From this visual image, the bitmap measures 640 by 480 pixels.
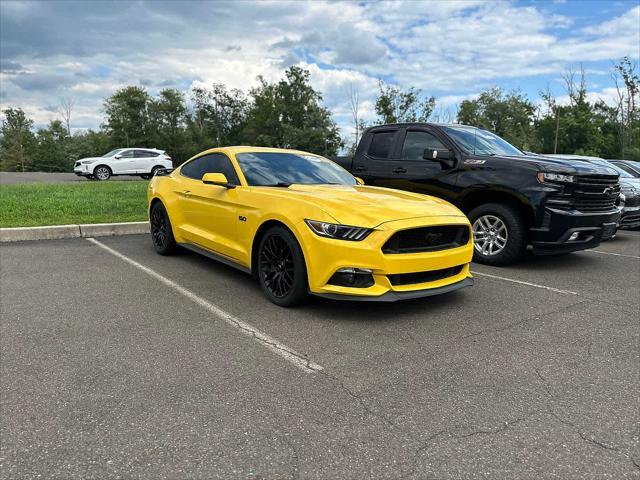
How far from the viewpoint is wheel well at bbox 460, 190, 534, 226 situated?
241 inches

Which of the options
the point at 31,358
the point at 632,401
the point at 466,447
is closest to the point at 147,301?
the point at 31,358

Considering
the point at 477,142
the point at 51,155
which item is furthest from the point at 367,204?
the point at 51,155

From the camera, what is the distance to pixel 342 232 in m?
4.00

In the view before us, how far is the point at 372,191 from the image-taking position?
5043 mm

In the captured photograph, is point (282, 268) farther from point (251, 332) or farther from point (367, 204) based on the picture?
point (367, 204)

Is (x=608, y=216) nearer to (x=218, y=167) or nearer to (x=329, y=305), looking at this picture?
(x=329, y=305)

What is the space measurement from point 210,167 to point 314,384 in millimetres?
3676

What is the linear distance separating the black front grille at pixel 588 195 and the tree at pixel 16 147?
67392mm

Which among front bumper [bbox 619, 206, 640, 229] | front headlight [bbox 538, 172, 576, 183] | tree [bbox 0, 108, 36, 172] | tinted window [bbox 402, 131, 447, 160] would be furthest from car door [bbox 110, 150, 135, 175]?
tree [bbox 0, 108, 36, 172]

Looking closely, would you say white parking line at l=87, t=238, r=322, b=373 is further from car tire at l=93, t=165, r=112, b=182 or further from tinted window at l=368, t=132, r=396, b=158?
car tire at l=93, t=165, r=112, b=182

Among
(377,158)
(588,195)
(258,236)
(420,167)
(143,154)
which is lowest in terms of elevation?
(258,236)

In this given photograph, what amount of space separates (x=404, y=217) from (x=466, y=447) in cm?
219

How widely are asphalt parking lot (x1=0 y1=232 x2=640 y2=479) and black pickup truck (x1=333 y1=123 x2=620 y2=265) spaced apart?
3.65ft

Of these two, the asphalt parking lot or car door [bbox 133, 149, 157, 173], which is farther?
car door [bbox 133, 149, 157, 173]
